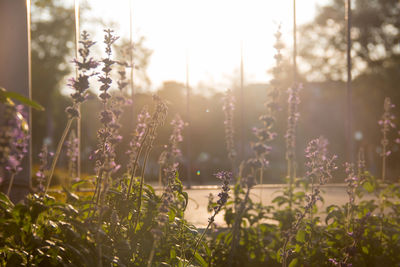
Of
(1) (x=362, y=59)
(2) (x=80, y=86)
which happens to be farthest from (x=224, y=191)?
(1) (x=362, y=59)

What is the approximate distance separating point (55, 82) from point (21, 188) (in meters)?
29.8

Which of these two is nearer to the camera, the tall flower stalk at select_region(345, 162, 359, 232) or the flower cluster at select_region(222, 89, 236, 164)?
the tall flower stalk at select_region(345, 162, 359, 232)

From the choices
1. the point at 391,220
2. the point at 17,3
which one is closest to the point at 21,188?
the point at 17,3

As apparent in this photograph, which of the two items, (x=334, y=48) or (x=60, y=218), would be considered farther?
(x=334, y=48)

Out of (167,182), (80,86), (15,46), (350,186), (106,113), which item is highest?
(15,46)

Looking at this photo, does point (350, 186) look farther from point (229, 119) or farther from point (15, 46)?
point (15, 46)

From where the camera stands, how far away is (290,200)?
4.47 m

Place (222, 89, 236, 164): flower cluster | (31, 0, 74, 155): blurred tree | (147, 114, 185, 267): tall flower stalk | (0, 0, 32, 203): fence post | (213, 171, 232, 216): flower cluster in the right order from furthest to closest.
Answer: (31, 0, 74, 155): blurred tree → (222, 89, 236, 164): flower cluster → (0, 0, 32, 203): fence post → (213, 171, 232, 216): flower cluster → (147, 114, 185, 267): tall flower stalk

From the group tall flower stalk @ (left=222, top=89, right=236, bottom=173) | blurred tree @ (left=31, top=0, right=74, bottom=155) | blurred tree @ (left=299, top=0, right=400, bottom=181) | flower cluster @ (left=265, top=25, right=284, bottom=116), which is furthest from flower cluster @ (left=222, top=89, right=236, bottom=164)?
blurred tree @ (left=31, top=0, right=74, bottom=155)

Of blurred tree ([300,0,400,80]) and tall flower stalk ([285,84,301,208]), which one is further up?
blurred tree ([300,0,400,80])

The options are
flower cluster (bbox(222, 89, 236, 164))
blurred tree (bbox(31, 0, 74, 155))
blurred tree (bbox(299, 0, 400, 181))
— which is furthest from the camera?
blurred tree (bbox(31, 0, 74, 155))

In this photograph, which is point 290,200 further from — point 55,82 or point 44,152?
point 55,82

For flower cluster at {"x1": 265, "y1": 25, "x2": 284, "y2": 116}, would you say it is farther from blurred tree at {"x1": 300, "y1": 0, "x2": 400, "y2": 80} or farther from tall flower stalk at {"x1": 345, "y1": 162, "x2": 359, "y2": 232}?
blurred tree at {"x1": 300, "y1": 0, "x2": 400, "y2": 80}

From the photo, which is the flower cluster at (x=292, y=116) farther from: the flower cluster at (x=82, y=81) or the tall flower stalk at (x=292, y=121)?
the flower cluster at (x=82, y=81)
